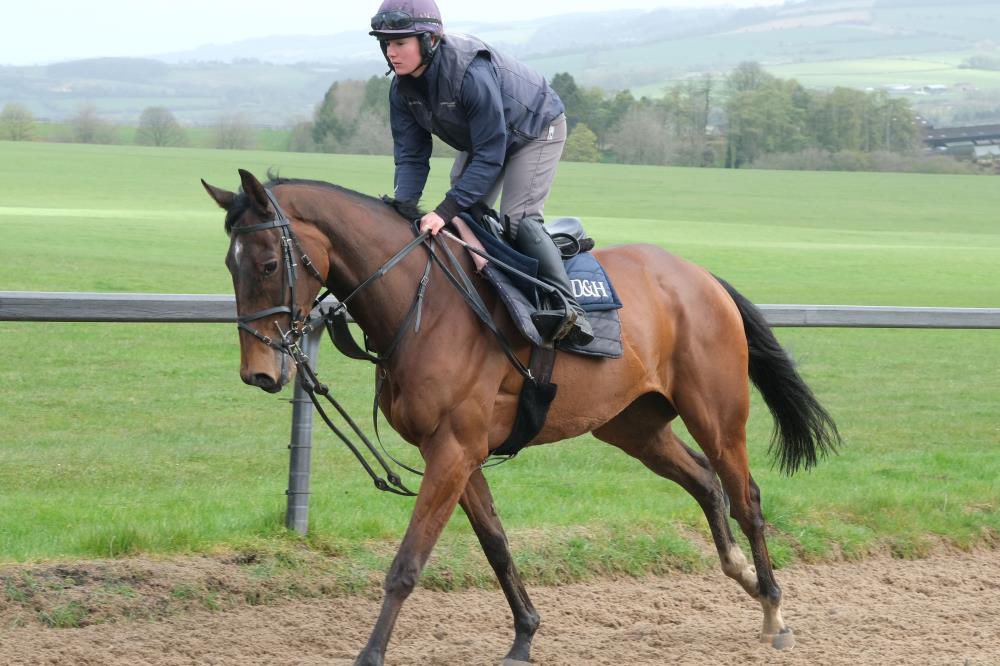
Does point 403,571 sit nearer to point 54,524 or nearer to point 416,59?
Result: point 416,59

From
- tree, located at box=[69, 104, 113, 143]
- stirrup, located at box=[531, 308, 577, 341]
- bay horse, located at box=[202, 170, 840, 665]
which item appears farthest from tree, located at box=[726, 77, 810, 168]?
stirrup, located at box=[531, 308, 577, 341]

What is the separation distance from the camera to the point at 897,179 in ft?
215

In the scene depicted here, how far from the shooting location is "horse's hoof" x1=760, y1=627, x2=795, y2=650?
208 inches

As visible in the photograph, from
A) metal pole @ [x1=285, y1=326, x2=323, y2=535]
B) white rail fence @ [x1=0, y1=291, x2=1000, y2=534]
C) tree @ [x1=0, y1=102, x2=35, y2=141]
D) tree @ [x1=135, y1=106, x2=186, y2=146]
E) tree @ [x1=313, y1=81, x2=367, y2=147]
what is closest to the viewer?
white rail fence @ [x1=0, y1=291, x2=1000, y2=534]

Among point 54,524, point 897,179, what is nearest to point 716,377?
point 54,524

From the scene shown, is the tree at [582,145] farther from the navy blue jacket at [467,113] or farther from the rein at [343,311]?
the rein at [343,311]

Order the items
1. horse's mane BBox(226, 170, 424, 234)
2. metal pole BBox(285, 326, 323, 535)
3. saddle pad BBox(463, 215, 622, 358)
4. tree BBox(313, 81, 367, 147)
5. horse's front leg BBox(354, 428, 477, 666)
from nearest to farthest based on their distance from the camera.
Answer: horse's mane BBox(226, 170, 424, 234), horse's front leg BBox(354, 428, 477, 666), saddle pad BBox(463, 215, 622, 358), metal pole BBox(285, 326, 323, 535), tree BBox(313, 81, 367, 147)

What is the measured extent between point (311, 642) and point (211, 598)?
1.94 feet

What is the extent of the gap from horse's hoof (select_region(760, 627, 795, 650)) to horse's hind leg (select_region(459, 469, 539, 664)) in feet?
3.61

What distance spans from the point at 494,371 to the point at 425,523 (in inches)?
26.0

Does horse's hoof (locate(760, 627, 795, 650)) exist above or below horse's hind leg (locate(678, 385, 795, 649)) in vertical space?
below

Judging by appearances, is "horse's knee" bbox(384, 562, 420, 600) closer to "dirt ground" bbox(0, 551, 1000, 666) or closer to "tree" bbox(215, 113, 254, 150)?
"dirt ground" bbox(0, 551, 1000, 666)

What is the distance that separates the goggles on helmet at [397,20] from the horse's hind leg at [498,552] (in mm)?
1810

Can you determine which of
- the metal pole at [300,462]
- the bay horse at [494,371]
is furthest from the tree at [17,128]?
the bay horse at [494,371]
